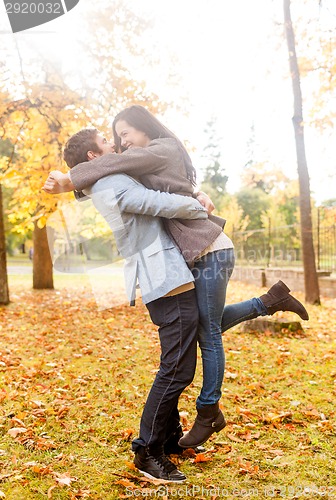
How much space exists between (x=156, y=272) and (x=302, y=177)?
27.9 ft

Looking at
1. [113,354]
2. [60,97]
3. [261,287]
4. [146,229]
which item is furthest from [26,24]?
[261,287]

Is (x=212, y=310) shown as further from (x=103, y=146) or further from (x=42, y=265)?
(x=42, y=265)

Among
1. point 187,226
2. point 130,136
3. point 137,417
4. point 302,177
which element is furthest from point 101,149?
point 302,177

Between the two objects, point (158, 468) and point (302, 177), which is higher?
point (302, 177)

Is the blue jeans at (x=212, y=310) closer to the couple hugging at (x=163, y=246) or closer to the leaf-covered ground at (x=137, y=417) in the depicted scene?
the couple hugging at (x=163, y=246)

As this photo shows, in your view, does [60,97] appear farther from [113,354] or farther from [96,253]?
[113,354]

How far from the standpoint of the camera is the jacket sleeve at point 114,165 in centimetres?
275

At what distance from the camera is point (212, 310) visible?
9.68 feet

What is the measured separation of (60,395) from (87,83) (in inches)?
269

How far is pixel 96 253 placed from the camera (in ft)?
27.3

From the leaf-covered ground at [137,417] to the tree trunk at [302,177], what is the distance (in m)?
3.42

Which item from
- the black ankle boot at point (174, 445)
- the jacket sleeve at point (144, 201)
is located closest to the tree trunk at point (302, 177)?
the black ankle boot at point (174, 445)

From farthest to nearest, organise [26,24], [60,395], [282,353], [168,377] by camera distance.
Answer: [26,24] < [282,353] < [60,395] < [168,377]

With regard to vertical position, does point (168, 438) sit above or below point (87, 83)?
below
